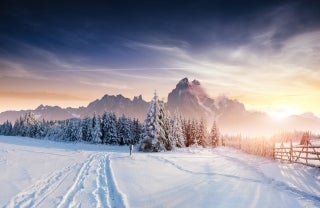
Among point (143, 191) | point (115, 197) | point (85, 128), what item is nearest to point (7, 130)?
point (85, 128)

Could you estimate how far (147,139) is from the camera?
5253 centimetres

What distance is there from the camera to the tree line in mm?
53094

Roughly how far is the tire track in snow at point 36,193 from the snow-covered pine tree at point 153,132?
36198 millimetres

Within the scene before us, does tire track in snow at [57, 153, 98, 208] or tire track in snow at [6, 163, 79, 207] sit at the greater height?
tire track in snow at [57, 153, 98, 208]

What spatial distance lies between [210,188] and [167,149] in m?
43.1

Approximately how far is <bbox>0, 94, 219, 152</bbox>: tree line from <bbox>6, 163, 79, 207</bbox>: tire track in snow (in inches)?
1460

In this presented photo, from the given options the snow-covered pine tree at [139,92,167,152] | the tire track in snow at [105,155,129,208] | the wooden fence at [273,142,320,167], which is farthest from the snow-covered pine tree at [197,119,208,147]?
the tire track in snow at [105,155,129,208]

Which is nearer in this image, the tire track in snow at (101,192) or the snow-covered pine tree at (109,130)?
the tire track in snow at (101,192)

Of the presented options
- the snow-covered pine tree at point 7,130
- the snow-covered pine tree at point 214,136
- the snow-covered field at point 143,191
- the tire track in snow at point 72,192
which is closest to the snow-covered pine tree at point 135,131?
the snow-covered pine tree at point 214,136

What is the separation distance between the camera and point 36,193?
11969 mm

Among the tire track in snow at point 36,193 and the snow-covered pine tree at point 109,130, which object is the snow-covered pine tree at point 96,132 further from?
the tire track in snow at point 36,193

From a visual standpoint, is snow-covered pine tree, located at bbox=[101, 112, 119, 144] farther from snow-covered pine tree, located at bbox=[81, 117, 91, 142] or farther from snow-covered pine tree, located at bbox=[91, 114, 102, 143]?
snow-covered pine tree, located at bbox=[81, 117, 91, 142]

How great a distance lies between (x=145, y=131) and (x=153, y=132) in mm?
1684

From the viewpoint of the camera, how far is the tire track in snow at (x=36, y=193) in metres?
10.3
